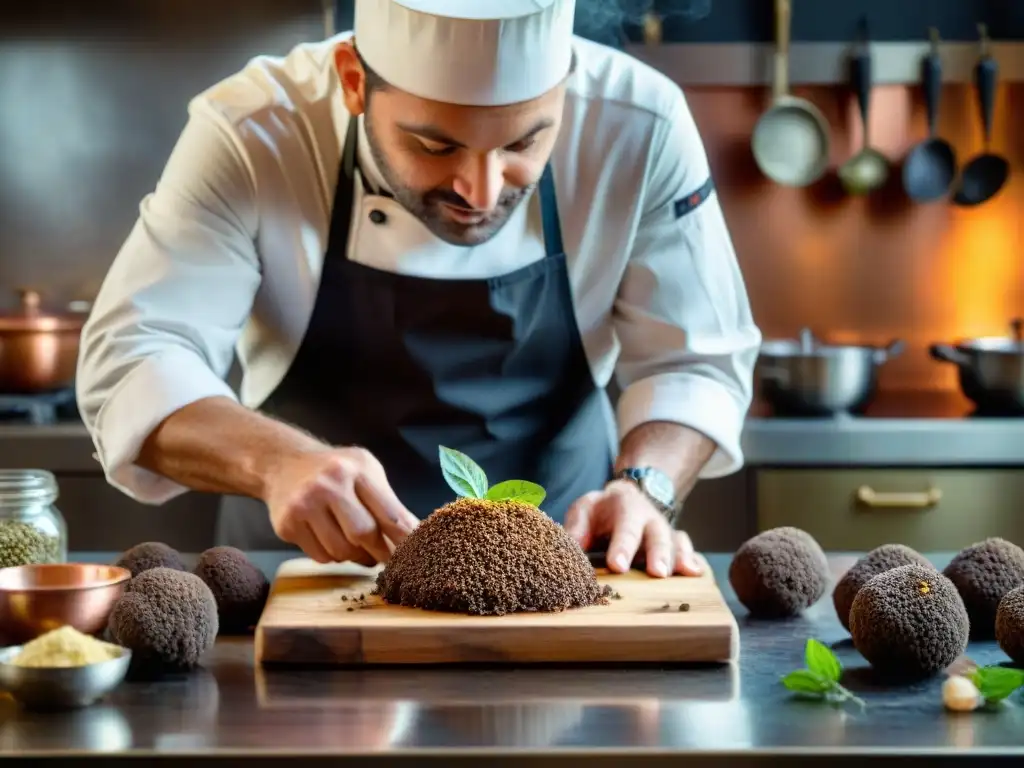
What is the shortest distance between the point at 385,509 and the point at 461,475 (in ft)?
0.31

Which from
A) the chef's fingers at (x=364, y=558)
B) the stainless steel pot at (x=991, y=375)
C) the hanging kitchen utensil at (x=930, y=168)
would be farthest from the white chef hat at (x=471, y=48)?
the hanging kitchen utensil at (x=930, y=168)

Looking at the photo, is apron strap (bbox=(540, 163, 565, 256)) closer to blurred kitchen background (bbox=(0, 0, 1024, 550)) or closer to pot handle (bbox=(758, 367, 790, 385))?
pot handle (bbox=(758, 367, 790, 385))

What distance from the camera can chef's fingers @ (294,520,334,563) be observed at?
5.17 ft

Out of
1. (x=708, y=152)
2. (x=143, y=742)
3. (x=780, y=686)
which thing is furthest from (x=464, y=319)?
(x=708, y=152)

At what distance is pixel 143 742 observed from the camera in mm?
1144

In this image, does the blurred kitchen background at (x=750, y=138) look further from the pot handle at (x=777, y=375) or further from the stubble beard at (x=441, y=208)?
the stubble beard at (x=441, y=208)

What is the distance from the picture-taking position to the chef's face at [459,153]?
1.72 metres

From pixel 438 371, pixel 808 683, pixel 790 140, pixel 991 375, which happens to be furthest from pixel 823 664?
pixel 790 140

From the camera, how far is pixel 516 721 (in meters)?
1.20

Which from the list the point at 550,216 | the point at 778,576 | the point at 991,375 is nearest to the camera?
the point at 778,576

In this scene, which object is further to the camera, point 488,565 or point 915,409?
point 915,409

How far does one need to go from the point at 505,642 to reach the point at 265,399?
912 mm

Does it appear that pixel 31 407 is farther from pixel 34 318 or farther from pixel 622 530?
pixel 622 530

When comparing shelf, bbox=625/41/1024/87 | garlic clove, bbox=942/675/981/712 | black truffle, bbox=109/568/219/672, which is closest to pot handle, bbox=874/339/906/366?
shelf, bbox=625/41/1024/87
